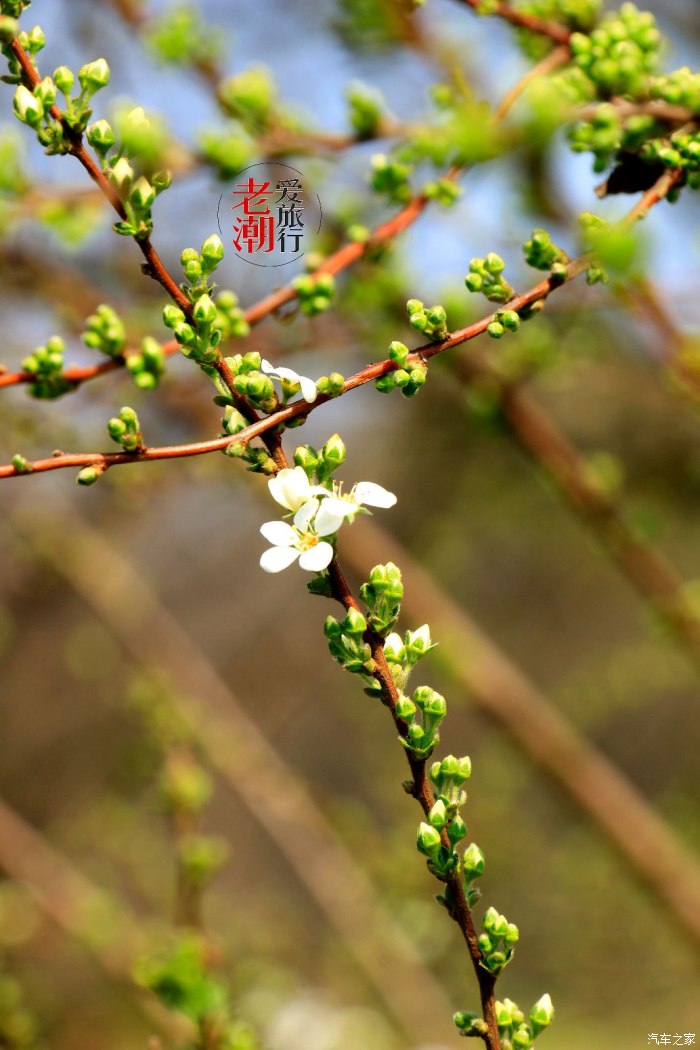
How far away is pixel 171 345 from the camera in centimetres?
103

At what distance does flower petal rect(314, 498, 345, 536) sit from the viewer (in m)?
0.70

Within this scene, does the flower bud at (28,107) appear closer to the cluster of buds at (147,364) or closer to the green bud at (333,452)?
the cluster of buds at (147,364)

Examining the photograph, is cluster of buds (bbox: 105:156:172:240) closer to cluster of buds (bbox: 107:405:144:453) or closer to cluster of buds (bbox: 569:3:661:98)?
cluster of buds (bbox: 107:405:144:453)

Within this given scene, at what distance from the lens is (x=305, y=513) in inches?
28.1

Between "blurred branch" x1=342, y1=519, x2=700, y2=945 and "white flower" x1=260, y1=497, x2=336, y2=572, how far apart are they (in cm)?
160

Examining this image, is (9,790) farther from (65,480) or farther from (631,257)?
(631,257)

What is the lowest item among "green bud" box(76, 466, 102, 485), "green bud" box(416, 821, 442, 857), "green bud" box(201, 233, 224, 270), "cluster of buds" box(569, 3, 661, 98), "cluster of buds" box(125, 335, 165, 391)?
"green bud" box(416, 821, 442, 857)

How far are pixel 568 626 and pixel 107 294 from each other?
3.47 metres

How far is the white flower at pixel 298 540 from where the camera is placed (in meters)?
0.69

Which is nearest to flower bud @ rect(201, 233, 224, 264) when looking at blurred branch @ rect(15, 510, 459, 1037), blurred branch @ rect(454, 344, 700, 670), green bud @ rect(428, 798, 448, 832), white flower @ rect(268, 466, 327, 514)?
white flower @ rect(268, 466, 327, 514)

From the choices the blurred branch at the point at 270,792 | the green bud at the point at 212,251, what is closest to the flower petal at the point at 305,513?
the green bud at the point at 212,251

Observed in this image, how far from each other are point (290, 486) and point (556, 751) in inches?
79.3

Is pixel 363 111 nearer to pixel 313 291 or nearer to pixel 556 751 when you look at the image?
pixel 313 291

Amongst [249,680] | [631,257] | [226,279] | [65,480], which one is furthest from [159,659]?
[631,257]
